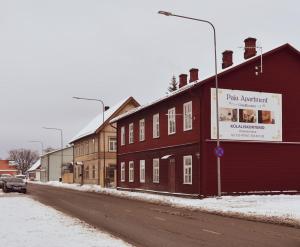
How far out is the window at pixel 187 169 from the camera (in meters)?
31.5

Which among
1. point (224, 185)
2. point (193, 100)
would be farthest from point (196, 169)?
point (193, 100)

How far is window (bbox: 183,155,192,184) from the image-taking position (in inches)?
1240

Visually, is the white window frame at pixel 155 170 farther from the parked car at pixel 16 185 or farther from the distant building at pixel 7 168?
the distant building at pixel 7 168

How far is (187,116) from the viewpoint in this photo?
32.3m

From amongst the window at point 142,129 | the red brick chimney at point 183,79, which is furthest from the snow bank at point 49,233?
the red brick chimney at point 183,79


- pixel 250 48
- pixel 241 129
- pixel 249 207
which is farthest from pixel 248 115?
pixel 249 207

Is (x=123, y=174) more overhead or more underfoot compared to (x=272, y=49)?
more underfoot

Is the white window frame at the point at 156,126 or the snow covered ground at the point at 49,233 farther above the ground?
the white window frame at the point at 156,126

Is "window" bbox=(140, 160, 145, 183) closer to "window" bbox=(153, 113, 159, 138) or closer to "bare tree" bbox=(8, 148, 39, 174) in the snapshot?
"window" bbox=(153, 113, 159, 138)

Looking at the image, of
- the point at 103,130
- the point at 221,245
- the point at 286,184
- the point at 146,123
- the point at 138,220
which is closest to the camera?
the point at 221,245

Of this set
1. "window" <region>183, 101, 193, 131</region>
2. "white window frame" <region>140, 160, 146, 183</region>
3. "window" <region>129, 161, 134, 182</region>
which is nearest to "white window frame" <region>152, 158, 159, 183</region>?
"white window frame" <region>140, 160, 146, 183</region>

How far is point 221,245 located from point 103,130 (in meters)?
47.8

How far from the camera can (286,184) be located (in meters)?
31.7

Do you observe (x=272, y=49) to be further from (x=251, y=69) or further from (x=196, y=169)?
(x=196, y=169)
